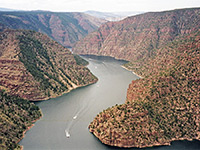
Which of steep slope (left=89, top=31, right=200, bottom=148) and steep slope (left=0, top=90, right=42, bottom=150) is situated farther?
steep slope (left=89, top=31, right=200, bottom=148)

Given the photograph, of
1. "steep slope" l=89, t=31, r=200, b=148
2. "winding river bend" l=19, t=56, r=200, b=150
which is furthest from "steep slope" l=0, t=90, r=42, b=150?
"steep slope" l=89, t=31, r=200, b=148

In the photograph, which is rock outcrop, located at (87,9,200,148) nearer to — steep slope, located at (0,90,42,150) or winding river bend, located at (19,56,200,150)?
winding river bend, located at (19,56,200,150)

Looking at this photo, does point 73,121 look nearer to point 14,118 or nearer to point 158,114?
point 14,118

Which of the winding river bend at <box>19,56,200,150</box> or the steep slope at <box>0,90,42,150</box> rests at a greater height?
the steep slope at <box>0,90,42,150</box>

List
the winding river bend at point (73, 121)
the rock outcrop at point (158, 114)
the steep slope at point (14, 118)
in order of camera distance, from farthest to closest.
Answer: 1. the rock outcrop at point (158, 114)
2. the winding river bend at point (73, 121)
3. the steep slope at point (14, 118)

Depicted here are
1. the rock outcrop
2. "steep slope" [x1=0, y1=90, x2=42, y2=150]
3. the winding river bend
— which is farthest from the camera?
the rock outcrop

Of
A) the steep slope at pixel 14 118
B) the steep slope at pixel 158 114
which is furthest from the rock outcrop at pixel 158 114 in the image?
the steep slope at pixel 14 118

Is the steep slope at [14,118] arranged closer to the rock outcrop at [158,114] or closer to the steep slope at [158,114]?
the rock outcrop at [158,114]
